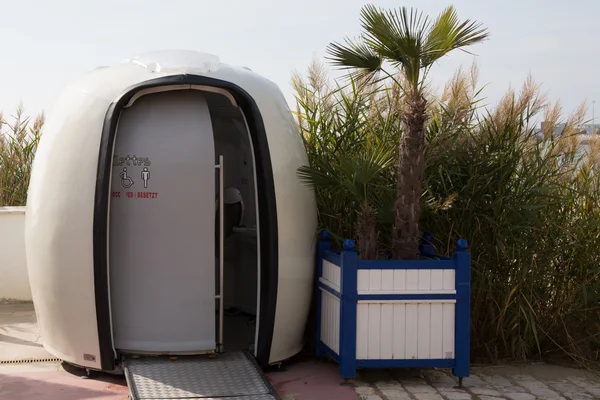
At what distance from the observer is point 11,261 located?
912 cm

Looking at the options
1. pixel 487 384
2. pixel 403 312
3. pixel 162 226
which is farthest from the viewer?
pixel 487 384

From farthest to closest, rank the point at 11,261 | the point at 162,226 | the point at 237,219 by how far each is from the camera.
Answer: the point at 11,261 → the point at 237,219 → the point at 162,226

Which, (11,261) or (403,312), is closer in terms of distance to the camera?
(403,312)

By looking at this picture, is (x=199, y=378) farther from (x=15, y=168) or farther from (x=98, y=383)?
(x=15, y=168)

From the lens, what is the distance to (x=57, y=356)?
6230 mm

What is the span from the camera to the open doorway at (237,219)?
7527 millimetres

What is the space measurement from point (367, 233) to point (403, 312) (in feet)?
2.00

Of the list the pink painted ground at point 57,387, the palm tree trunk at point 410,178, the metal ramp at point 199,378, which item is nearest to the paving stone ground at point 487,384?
the metal ramp at point 199,378

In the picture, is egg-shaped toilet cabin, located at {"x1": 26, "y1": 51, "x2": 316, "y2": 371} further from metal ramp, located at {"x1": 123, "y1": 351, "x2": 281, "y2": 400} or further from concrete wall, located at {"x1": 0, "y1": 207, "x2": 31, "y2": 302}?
concrete wall, located at {"x1": 0, "y1": 207, "x2": 31, "y2": 302}

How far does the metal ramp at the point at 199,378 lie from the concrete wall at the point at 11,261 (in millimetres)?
3678

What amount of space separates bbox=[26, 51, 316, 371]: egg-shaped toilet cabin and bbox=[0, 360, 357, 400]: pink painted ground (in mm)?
158

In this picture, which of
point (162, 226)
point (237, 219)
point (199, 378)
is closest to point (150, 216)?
point (162, 226)

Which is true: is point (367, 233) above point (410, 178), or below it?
below

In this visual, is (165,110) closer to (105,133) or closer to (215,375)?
(105,133)
